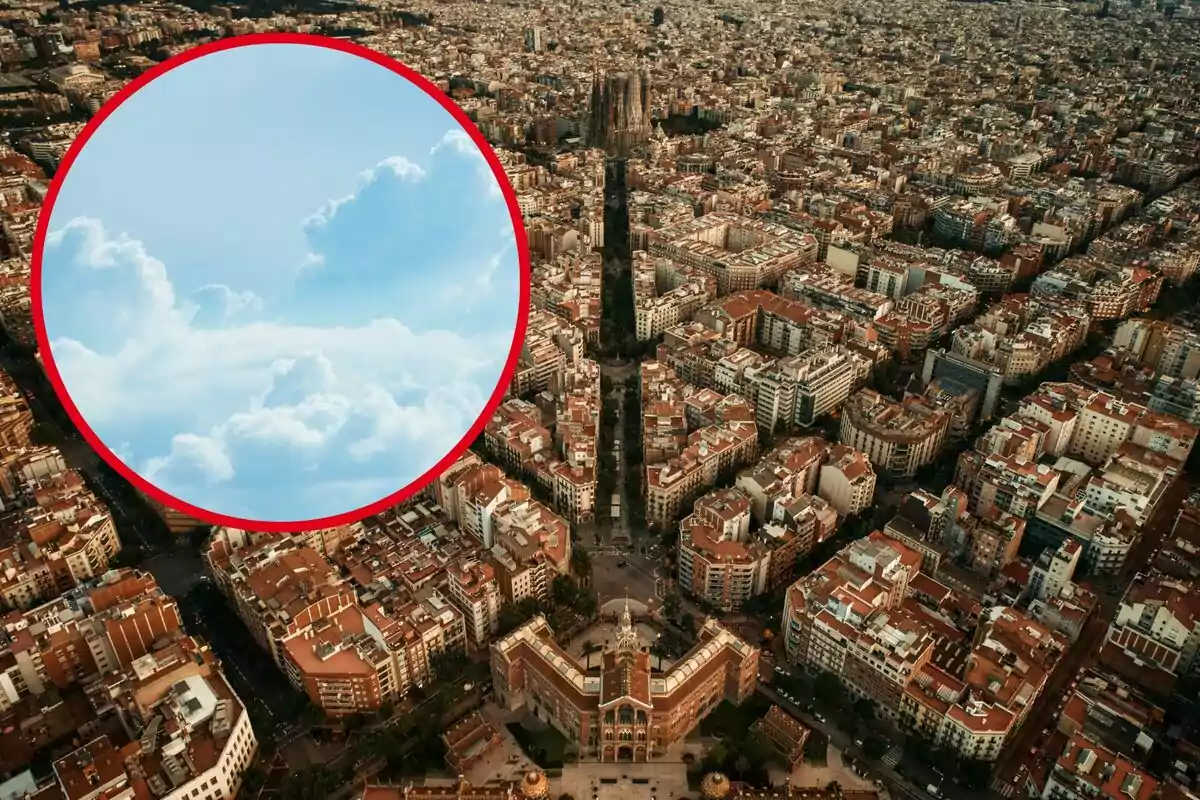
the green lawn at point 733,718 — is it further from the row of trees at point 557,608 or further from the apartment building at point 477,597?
the apartment building at point 477,597

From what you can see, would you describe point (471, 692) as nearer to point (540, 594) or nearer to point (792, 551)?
point (540, 594)

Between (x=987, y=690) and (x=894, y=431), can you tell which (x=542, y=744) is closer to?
(x=987, y=690)

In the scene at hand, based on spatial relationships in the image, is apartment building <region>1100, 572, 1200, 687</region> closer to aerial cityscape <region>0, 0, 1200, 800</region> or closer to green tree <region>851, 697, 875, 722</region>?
aerial cityscape <region>0, 0, 1200, 800</region>

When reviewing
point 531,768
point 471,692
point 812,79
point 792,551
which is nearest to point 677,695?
point 531,768

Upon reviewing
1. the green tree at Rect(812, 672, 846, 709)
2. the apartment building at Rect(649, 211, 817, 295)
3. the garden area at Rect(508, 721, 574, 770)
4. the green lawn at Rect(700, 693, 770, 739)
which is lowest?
the garden area at Rect(508, 721, 574, 770)

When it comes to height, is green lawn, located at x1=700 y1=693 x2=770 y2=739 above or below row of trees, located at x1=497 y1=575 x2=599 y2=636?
below

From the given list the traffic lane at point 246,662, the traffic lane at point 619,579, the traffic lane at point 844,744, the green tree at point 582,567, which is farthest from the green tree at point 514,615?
the traffic lane at point 844,744

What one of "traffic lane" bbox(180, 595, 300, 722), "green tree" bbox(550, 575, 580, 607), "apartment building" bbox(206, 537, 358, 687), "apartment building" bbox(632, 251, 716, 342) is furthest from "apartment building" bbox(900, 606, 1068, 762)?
"apartment building" bbox(632, 251, 716, 342)
